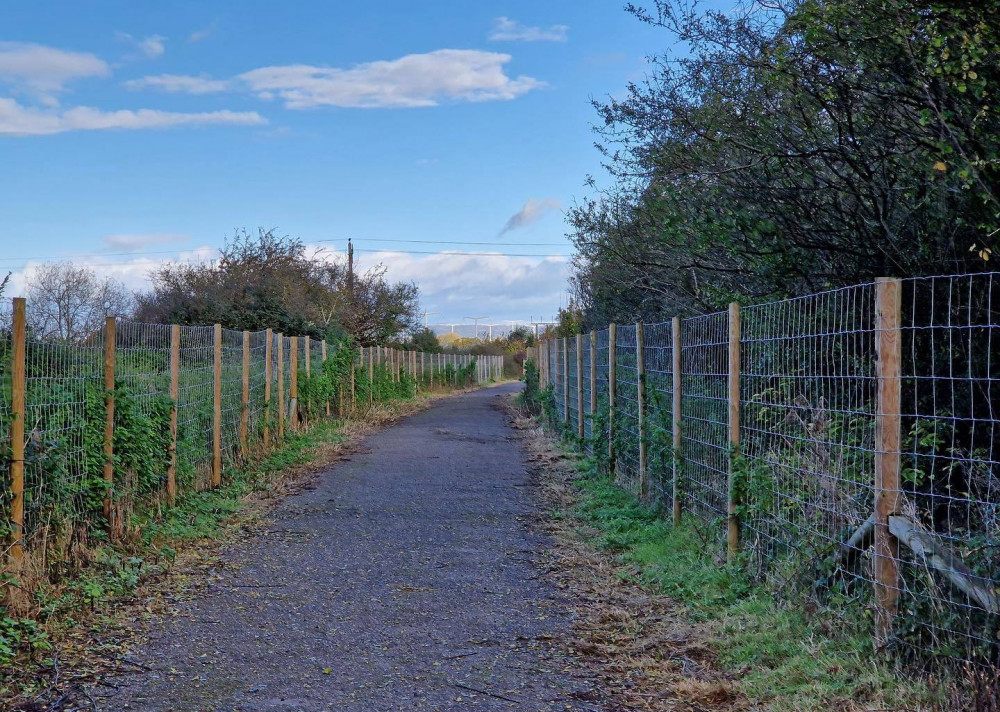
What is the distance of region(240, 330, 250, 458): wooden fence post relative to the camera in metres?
12.5

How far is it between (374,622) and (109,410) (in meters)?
3.28

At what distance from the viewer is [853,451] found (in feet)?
16.3

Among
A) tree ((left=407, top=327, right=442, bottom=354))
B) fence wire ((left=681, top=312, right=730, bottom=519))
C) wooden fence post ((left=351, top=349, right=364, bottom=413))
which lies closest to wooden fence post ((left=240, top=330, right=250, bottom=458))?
fence wire ((left=681, top=312, right=730, bottom=519))

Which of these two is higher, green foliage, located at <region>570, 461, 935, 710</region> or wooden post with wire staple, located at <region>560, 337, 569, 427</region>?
wooden post with wire staple, located at <region>560, 337, 569, 427</region>

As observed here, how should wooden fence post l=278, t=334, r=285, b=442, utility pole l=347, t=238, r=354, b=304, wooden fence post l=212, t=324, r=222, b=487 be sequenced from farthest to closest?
utility pole l=347, t=238, r=354, b=304 → wooden fence post l=278, t=334, r=285, b=442 → wooden fence post l=212, t=324, r=222, b=487

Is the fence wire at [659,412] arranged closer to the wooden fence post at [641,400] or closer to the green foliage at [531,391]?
the wooden fence post at [641,400]

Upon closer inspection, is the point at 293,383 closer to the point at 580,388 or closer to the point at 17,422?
the point at 580,388

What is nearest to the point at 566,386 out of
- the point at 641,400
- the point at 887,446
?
the point at 641,400

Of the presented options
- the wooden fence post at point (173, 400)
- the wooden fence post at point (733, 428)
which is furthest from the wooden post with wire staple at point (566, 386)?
the wooden fence post at point (733, 428)

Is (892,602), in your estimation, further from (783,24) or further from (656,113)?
(656,113)

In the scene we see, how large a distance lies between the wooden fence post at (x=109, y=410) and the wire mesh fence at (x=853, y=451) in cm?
477

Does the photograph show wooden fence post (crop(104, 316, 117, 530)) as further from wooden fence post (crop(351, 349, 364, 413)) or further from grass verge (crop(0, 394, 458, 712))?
wooden fence post (crop(351, 349, 364, 413))

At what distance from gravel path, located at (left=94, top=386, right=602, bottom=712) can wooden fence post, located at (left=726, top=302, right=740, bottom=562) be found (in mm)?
1319

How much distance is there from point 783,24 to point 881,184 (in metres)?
1.59
